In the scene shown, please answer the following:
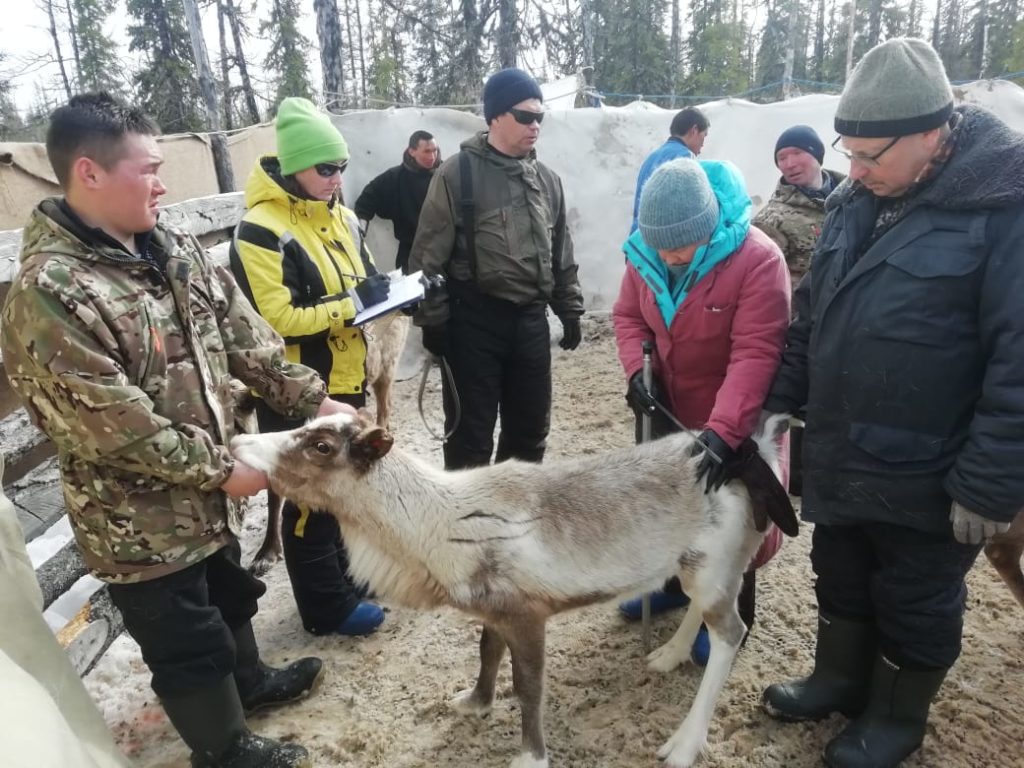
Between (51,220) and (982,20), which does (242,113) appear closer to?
(51,220)

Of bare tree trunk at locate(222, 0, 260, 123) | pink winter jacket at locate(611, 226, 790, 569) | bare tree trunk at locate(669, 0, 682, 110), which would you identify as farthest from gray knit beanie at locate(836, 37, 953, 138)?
bare tree trunk at locate(669, 0, 682, 110)

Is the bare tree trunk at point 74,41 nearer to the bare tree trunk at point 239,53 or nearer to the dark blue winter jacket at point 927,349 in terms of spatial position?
the bare tree trunk at point 239,53

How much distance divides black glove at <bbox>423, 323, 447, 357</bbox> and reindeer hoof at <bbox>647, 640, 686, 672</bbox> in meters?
2.10

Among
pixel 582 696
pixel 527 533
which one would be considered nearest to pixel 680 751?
pixel 582 696

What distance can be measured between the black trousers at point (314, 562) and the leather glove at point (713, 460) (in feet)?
5.93

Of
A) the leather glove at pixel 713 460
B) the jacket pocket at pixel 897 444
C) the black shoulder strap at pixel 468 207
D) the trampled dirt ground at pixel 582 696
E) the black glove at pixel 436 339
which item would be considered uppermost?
the black shoulder strap at pixel 468 207

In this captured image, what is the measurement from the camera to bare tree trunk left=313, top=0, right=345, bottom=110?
10.5 m

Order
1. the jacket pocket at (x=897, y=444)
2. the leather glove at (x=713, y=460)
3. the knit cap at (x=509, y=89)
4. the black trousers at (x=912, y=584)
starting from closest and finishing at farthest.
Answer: the jacket pocket at (x=897, y=444) → the black trousers at (x=912, y=584) → the leather glove at (x=713, y=460) → the knit cap at (x=509, y=89)

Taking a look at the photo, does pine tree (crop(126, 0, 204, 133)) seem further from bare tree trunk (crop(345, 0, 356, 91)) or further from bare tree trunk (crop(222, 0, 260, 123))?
bare tree trunk (crop(345, 0, 356, 91))

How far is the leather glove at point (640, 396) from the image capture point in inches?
123

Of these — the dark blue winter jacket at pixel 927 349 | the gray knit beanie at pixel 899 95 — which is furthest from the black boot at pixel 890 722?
the gray knit beanie at pixel 899 95

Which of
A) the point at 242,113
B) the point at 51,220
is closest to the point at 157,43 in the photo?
the point at 242,113

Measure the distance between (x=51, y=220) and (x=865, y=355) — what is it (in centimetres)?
266

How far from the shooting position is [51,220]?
6.88ft
